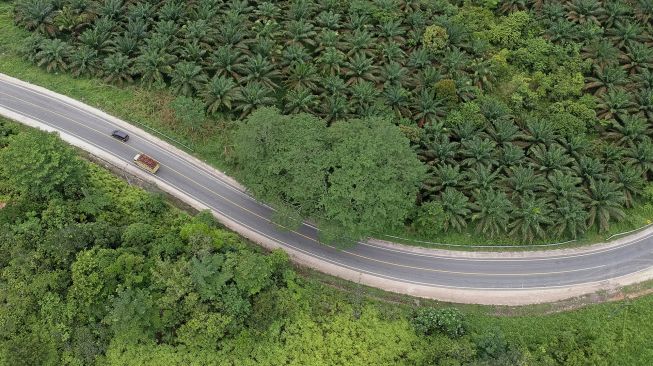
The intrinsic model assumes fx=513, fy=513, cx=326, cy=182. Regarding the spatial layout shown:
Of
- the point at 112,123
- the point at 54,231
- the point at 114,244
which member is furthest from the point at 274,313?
the point at 112,123

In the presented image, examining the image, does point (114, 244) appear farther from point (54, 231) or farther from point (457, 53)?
point (457, 53)

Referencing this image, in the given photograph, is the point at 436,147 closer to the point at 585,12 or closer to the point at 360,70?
the point at 360,70

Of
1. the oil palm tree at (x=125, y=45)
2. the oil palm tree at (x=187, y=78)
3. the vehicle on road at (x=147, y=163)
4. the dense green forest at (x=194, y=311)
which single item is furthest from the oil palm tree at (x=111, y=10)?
the dense green forest at (x=194, y=311)

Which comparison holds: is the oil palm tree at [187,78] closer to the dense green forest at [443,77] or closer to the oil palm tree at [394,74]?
the dense green forest at [443,77]

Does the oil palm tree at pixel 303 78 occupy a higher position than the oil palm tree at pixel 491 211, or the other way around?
the oil palm tree at pixel 303 78

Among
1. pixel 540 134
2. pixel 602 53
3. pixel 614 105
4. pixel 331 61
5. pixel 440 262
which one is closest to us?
pixel 440 262

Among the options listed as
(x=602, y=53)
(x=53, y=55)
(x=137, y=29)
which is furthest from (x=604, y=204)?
(x=53, y=55)
